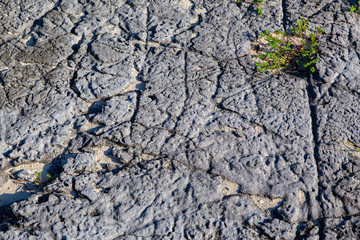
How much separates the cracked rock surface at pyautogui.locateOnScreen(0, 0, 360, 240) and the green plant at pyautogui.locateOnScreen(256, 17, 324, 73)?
10cm

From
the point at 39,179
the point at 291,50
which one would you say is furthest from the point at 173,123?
the point at 291,50

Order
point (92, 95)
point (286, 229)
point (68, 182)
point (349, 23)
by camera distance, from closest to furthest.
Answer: point (286, 229)
point (68, 182)
point (92, 95)
point (349, 23)

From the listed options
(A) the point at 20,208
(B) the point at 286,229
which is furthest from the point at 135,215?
(B) the point at 286,229

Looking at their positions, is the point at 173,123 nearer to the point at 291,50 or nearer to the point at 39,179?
the point at 39,179

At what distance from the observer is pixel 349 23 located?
11.3 feet

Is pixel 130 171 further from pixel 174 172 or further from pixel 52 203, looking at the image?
pixel 52 203

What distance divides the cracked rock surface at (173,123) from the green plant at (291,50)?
0.10 m

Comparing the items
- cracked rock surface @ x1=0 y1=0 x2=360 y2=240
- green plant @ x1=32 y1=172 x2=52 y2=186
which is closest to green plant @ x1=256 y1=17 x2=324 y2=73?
cracked rock surface @ x1=0 y1=0 x2=360 y2=240

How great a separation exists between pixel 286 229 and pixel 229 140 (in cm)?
80

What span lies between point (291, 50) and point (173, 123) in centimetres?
→ 136

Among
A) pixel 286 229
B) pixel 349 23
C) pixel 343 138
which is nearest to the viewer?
pixel 286 229

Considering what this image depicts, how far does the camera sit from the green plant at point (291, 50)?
10.4 feet

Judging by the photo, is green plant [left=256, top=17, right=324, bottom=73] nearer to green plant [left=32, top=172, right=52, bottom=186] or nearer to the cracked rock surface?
the cracked rock surface

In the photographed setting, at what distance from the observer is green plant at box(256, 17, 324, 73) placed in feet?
10.4
